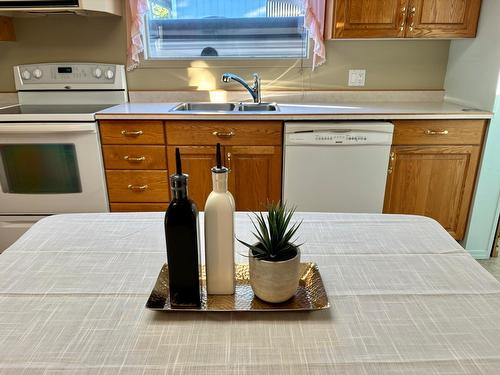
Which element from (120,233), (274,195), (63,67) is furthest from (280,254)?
(63,67)

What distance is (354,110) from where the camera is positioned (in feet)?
7.62

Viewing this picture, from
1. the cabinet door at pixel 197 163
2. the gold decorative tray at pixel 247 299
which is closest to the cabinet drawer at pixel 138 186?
the cabinet door at pixel 197 163

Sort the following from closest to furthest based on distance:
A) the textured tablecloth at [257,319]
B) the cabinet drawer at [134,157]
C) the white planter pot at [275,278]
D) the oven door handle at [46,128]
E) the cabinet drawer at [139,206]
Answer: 1. the textured tablecloth at [257,319]
2. the white planter pot at [275,278]
3. the oven door handle at [46,128]
4. the cabinet drawer at [134,157]
5. the cabinet drawer at [139,206]

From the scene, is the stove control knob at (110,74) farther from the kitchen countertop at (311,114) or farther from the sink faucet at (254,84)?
the sink faucet at (254,84)

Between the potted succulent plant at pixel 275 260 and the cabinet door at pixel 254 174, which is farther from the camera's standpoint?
the cabinet door at pixel 254 174

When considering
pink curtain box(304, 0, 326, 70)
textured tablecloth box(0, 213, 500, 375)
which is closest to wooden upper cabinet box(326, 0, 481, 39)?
pink curtain box(304, 0, 326, 70)

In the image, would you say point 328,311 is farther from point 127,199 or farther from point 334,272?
point 127,199

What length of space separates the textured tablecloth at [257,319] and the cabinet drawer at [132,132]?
4.51 feet

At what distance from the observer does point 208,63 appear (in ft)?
9.07

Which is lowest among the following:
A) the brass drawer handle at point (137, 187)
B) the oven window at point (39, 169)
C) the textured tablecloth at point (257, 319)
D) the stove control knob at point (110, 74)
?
the brass drawer handle at point (137, 187)

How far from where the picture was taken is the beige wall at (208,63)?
269 cm

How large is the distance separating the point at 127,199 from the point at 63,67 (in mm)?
1121

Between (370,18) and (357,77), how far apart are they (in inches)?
19.8

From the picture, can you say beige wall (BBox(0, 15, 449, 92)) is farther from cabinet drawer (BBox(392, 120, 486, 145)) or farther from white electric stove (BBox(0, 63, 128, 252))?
cabinet drawer (BBox(392, 120, 486, 145))
